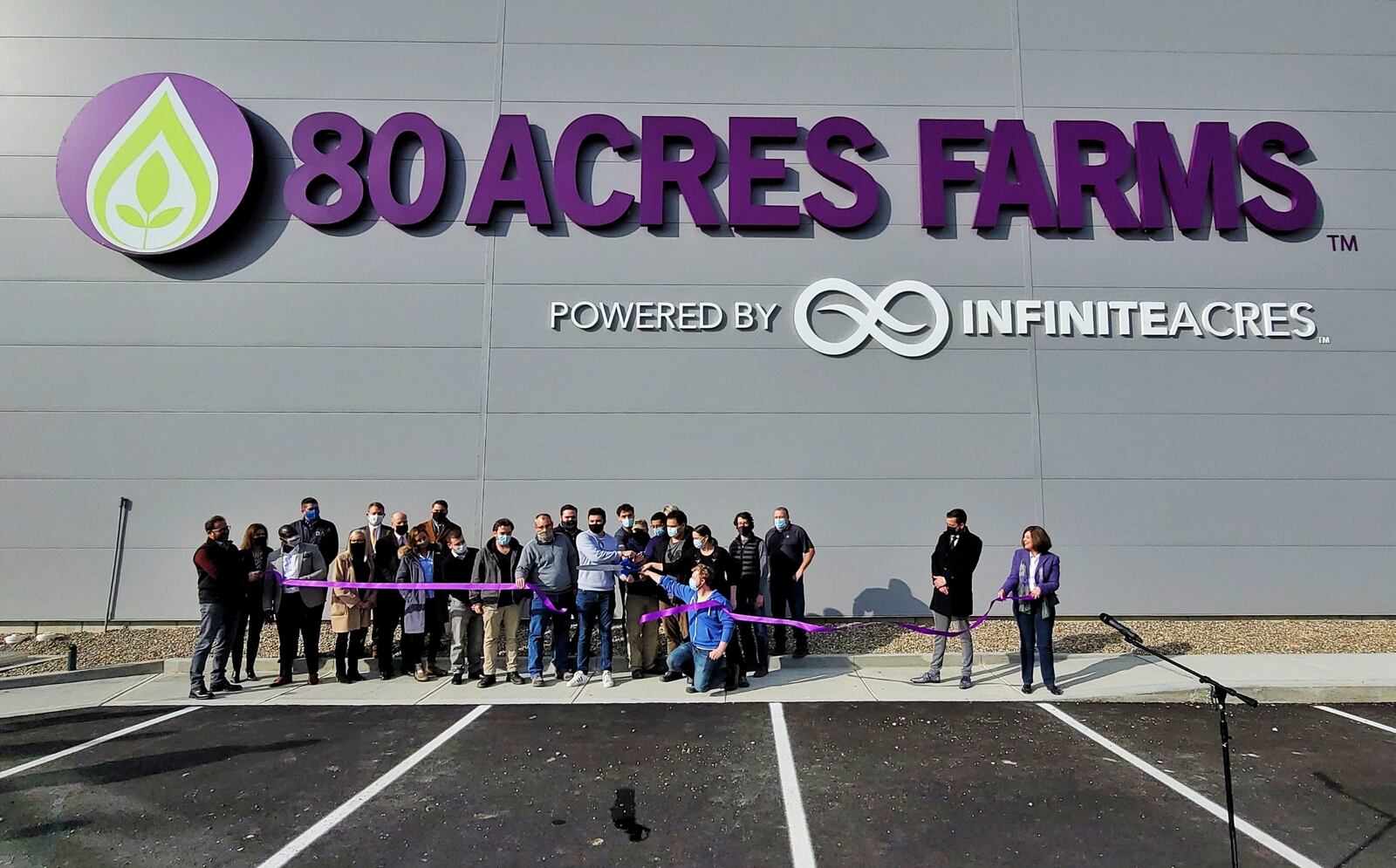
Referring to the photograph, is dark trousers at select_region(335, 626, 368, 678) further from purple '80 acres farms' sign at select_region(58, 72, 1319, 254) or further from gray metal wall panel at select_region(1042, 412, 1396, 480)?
gray metal wall panel at select_region(1042, 412, 1396, 480)

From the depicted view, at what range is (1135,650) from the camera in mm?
9500

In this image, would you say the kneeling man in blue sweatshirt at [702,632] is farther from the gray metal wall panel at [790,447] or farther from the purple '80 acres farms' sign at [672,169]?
the purple '80 acres farms' sign at [672,169]

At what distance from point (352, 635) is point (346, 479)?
12.8ft

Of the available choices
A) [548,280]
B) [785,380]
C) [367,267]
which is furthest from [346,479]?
[785,380]

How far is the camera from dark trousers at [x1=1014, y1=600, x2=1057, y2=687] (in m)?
7.56

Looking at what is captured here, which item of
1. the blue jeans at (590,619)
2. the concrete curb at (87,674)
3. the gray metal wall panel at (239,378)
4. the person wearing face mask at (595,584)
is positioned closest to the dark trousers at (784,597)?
the person wearing face mask at (595,584)

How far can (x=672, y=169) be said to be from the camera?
1221 centimetres

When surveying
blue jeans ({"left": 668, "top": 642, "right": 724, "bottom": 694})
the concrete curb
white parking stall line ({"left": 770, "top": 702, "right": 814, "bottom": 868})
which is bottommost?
the concrete curb

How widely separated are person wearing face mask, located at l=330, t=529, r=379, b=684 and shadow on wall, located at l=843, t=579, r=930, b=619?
21.7 ft

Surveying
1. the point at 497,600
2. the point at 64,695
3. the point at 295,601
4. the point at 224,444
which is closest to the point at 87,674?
the point at 64,695

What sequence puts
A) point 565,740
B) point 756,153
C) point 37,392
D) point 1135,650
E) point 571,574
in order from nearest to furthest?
point 565,740, point 571,574, point 1135,650, point 37,392, point 756,153

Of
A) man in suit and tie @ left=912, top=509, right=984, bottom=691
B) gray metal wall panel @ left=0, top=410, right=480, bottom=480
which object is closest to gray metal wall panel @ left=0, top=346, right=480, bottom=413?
gray metal wall panel @ left=0, top=410, right=480, bottom=480

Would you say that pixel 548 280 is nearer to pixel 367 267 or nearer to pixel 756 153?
pixel 367 267

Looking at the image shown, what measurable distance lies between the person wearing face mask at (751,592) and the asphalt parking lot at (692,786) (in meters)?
1.25
